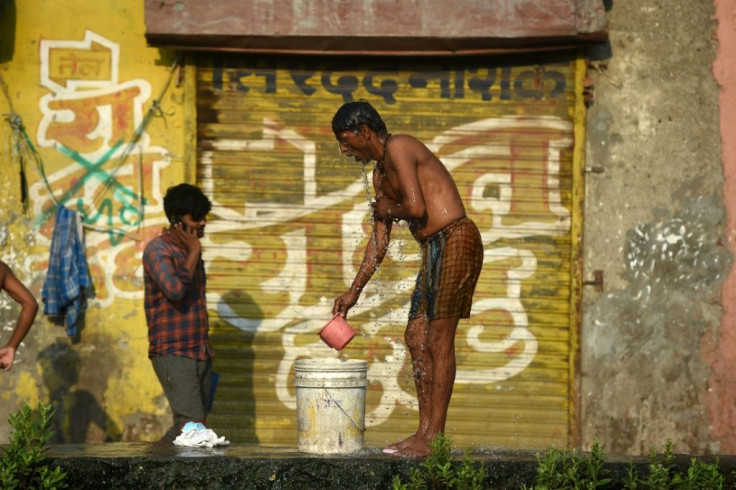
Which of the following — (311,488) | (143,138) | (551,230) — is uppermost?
(143,138)

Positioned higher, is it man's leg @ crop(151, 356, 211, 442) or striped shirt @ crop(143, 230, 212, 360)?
striped shirt @ crop(143, 230, 212, 360)

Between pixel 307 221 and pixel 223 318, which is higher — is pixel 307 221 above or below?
above

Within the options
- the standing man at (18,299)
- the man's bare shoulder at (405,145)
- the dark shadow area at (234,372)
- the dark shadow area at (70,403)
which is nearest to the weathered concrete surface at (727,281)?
the dark shadow area at (234,372)

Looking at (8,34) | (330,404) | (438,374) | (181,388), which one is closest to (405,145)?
(438,374)

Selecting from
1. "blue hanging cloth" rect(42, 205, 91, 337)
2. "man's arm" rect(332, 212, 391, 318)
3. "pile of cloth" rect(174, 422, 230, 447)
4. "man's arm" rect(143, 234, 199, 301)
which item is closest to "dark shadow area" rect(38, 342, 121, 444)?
"blue hanging cloth" rect(42, 205, 91, 337)

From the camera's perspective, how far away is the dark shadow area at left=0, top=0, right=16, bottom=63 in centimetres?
995

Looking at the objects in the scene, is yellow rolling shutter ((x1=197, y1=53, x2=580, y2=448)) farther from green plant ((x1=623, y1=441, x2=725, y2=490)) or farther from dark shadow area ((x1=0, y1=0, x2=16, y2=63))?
green plant ((x1=623, y1=441, x2=725, y2=490))

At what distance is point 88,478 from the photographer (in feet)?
21.5

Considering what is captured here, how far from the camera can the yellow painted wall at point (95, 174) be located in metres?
9.89

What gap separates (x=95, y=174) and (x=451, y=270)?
3969mm

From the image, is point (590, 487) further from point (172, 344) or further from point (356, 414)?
point (172, 344)

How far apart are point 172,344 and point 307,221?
84.7 inches

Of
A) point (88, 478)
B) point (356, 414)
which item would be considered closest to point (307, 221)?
point (356, 414)

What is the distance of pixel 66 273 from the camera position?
9.75 meters
